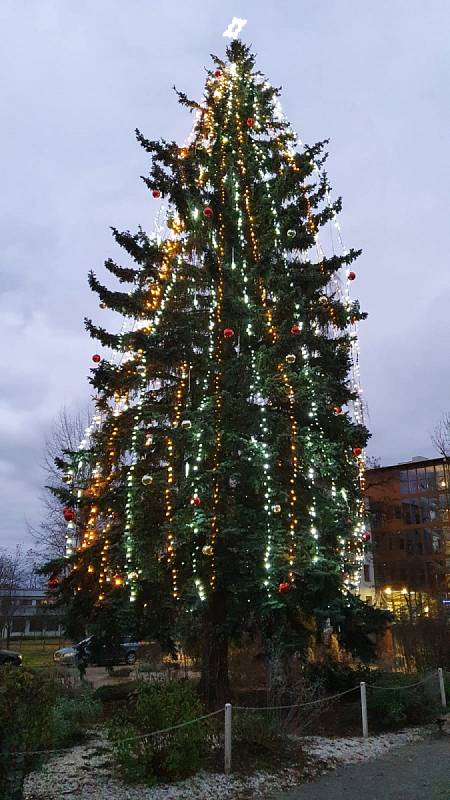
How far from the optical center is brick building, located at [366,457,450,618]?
88.7 ft

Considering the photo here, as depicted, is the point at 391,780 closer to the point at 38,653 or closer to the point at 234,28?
the point at 234,28

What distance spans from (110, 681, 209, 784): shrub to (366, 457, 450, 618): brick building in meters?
12.1

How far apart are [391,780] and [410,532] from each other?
167ft

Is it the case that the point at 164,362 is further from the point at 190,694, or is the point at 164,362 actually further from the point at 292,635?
the point at 190,694

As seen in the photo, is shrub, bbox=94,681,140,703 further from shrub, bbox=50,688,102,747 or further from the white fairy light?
the white fairy light

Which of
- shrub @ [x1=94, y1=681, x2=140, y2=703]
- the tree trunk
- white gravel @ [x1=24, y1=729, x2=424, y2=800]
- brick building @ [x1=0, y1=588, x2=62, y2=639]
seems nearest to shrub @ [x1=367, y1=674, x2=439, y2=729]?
white gravel @ [x1=24, y1=729, x2=424, y2=800]

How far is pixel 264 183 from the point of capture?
46.0 feet

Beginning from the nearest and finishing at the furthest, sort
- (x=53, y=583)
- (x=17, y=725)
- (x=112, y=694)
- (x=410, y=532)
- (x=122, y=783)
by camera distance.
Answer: (x=17, y=725)
(x=122, y=783)
(x=53, y=583)
(x=112, y=694)
(x=410, y=532)

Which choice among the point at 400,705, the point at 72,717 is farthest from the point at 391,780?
the point at 72,717

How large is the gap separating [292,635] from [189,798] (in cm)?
382

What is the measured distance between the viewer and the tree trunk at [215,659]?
10.3m

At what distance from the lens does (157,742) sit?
22.1ft

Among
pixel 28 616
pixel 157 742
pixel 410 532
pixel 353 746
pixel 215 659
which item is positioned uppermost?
pixel 410 532

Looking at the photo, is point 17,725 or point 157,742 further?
point 157,742
